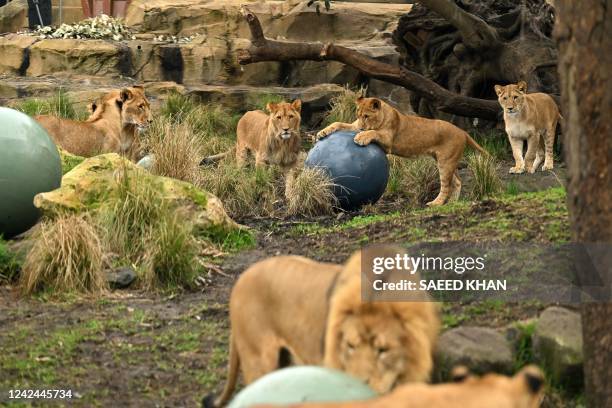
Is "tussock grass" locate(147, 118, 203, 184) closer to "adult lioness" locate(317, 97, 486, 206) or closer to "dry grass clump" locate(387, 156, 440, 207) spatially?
"adult lioness" locate(317, 97, 486, 206)

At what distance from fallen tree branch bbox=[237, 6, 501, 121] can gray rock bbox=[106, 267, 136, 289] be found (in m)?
6.04

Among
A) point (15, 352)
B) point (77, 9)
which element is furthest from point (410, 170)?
point (77, 9)

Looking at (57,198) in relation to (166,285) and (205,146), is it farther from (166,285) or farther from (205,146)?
(205,146)

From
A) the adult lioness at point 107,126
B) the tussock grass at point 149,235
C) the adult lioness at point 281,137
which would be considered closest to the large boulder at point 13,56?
the adult lioness at point 107,126

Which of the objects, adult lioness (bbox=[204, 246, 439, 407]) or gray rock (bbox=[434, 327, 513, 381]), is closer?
adult lioness (bbox=[204, 246, 439, 407])

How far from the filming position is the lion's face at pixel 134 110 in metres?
15.3

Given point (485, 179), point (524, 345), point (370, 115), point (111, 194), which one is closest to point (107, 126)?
point (370, 115)

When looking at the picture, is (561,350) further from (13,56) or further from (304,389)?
(13,56)

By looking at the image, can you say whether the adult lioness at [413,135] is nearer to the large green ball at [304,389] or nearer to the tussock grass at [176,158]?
the tussock grass at [176,158]

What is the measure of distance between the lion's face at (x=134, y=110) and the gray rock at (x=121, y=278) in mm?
5418

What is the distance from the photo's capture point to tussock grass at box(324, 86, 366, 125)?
60.3 feet

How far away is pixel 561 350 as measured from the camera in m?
6.84

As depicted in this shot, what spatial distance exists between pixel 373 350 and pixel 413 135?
9.90 m

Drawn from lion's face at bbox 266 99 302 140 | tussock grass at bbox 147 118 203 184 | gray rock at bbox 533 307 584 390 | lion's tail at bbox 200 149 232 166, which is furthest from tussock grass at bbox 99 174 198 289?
lion's tail at bbox 200 149 232 166
